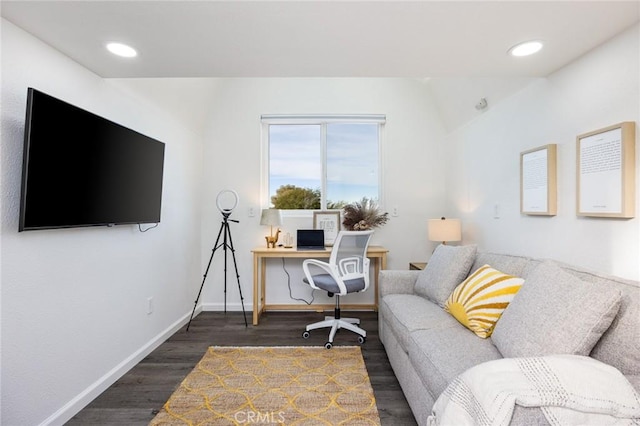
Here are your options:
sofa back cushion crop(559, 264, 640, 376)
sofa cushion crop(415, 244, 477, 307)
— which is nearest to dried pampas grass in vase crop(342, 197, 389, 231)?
sofa cushion crop(415, 244, 477, 307)

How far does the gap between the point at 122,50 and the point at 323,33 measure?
3.75 feet

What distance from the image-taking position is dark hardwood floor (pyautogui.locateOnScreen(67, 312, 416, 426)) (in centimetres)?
184

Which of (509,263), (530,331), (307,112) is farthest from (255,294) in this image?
(530,331)

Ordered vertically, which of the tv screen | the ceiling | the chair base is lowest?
the chair base

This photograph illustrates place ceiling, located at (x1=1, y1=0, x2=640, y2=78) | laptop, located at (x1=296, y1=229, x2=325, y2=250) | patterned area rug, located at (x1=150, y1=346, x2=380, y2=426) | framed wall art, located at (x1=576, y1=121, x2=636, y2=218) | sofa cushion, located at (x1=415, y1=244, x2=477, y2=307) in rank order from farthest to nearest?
laptop, located at (x1=296, y1=229, x2=325, y2=250) < sofa cushion, located at (x1=415, y1=244, x2=477, y2=307) < patterned area rug, located at (x1=150, y1=346, x2=380, y2=426) < framed wall art, located at (x1=576, y1=121, x2=636, y2=218) < ceiling, located at (x1=1, y1=0, x2=640, y2=78)

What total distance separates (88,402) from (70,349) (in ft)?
1.27

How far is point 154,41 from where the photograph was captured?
1695mm

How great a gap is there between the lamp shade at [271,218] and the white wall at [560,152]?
79.5 inches

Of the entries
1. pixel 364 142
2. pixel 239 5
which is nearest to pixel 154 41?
pixel 239 5

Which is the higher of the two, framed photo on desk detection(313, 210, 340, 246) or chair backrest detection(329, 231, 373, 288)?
framed photo on desk detection(313, 210, 340, 246)

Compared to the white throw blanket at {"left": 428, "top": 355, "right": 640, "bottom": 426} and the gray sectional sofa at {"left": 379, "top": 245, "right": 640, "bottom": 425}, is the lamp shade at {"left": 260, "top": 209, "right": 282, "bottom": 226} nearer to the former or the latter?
the gray sectional sofa at {"left": 379, "top": 245, "right": 640, "bottom": 425}

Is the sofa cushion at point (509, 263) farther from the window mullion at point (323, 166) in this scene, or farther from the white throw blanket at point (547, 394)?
the window mullion at point (323, 166)

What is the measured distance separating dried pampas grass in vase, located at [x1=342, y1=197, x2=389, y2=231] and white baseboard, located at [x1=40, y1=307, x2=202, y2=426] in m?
2.14

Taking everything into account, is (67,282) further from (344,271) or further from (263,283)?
(263,283)
